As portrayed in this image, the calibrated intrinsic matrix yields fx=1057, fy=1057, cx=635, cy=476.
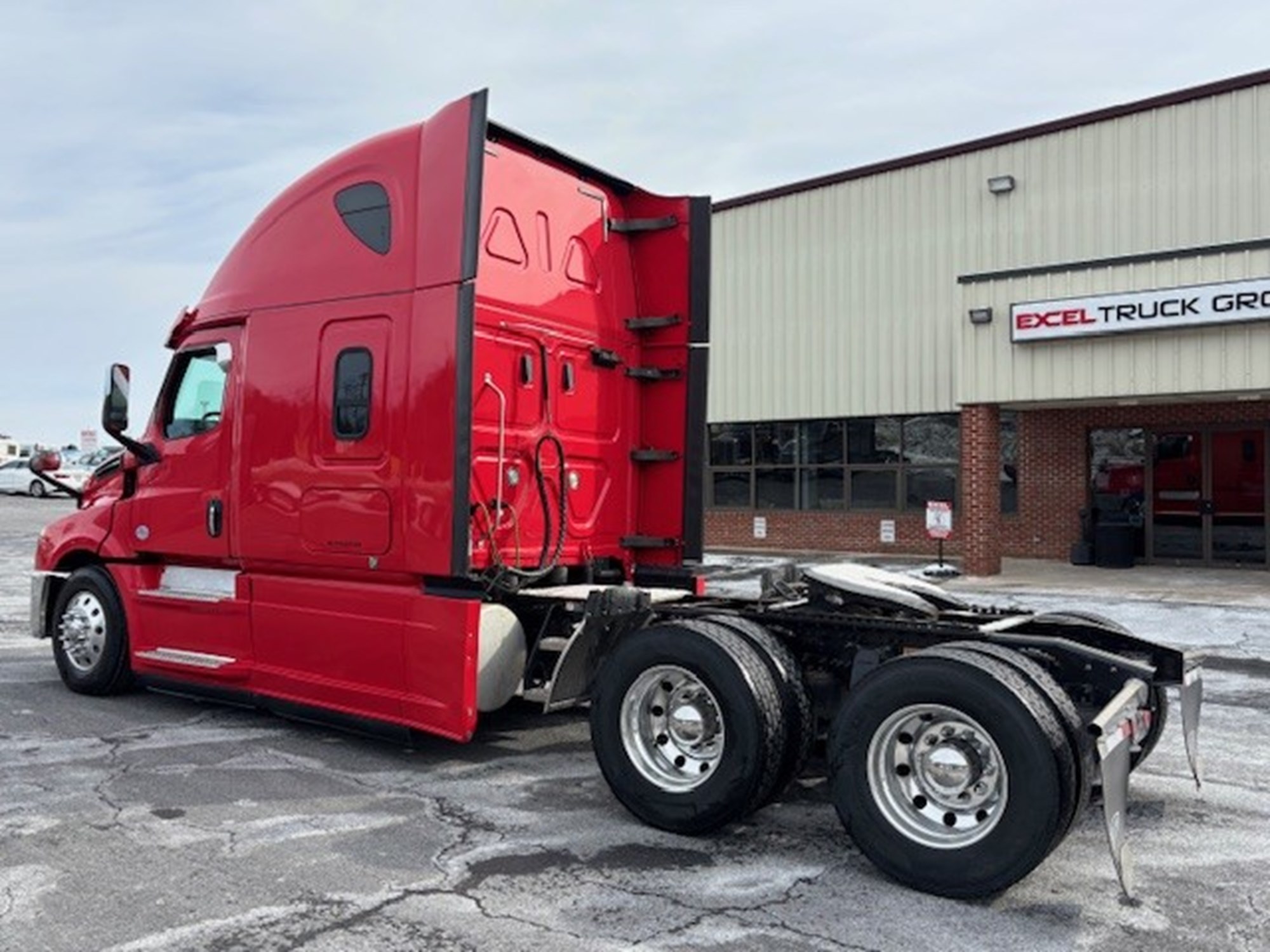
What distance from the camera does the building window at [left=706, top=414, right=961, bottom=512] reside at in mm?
19969

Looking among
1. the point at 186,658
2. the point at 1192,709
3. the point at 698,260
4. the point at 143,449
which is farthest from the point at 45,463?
the point at 1192,709

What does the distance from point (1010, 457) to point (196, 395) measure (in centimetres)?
1566

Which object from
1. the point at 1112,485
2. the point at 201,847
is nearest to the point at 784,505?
the point at 1112,485

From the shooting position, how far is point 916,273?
1980cm

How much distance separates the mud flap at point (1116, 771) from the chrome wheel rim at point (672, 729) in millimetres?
1518

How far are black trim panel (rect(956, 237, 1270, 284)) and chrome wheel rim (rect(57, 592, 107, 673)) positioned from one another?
13.7 metres

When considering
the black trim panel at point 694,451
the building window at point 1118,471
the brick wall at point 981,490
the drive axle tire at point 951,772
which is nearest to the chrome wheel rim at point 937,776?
the drive axle tire at point 951,772

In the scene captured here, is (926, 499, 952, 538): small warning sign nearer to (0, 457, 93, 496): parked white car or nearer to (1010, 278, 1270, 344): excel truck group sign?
(1010, 278, 1270, 344): excel truck group sign

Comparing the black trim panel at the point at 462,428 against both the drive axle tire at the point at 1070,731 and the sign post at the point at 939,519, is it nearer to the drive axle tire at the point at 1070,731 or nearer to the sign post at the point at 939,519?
the drive axle tire at the point at 1070,731

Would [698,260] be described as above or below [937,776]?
above

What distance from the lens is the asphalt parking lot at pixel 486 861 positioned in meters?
3.65

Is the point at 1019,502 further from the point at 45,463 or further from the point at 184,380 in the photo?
the point at 45,463

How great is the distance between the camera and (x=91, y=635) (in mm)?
7426

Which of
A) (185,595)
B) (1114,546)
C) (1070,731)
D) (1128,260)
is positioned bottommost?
(1070,731)
